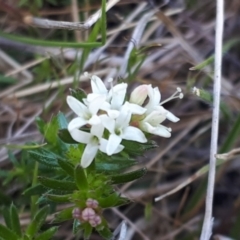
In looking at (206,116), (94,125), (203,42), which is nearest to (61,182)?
(94,125)

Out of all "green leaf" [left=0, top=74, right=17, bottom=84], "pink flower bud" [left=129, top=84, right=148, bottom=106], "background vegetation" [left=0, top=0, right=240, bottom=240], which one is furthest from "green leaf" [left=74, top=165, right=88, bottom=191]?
"green leaf" [left=0, top=74, right=17, bottom=84]

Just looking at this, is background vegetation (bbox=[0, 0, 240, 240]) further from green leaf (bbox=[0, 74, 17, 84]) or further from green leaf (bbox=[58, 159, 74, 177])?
green leaf (bbox=[58, 159, 74, 177])

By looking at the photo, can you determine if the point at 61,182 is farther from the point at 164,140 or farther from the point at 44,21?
the point at 164,140

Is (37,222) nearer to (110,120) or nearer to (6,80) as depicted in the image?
(110,120)

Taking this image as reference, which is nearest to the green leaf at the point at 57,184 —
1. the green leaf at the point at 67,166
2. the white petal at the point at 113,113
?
the green leaf at the point at 67,166

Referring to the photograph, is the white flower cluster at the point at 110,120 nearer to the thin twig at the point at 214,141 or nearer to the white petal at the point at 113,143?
the white petal at the point at 113,143

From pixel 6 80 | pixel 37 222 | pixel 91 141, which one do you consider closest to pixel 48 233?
pixel 37 222

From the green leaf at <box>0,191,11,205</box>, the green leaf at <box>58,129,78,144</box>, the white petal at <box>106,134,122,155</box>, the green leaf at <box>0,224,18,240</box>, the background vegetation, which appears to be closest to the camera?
the white petal at <box>106,134,122,155</box>

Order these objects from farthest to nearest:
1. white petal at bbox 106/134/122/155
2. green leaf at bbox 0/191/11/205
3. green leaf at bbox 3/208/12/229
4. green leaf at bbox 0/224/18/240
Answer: green leaf at bbox 0/191/11/205
green leaf at bbox 3/208/12/229
green leaf at bbox 0/224/18/240
white petal at bbox 106/134/122/155
